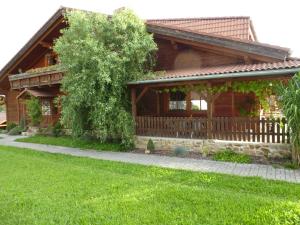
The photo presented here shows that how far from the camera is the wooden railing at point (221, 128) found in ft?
31.1

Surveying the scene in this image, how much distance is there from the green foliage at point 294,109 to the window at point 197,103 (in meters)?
5.59

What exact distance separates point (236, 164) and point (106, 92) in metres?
6.05

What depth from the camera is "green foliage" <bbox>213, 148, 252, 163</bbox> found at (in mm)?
9500

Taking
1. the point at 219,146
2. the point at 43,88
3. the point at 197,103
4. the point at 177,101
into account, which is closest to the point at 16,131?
the point at 43,88

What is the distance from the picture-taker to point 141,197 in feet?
19.9

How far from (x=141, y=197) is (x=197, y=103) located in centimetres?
888

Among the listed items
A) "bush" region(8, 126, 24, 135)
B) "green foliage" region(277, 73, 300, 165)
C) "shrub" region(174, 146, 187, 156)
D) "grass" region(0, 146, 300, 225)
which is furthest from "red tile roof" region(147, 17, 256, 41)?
"bush" region(8, 126, 24, 135)

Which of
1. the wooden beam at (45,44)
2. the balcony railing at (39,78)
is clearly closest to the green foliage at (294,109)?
the balcony railing at (39,78)

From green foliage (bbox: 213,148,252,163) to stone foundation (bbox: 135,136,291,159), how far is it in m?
0.15

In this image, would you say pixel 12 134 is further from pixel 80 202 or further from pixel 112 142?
pixel 80 202

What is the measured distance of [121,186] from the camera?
270 inches

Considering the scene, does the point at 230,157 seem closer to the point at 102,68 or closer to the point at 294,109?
the point at 294,109

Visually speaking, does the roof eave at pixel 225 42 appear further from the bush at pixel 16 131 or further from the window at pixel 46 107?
the bush at pixel 16 131

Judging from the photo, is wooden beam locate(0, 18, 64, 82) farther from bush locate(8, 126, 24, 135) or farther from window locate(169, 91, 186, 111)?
window locate(169, 91, 186, 111)
